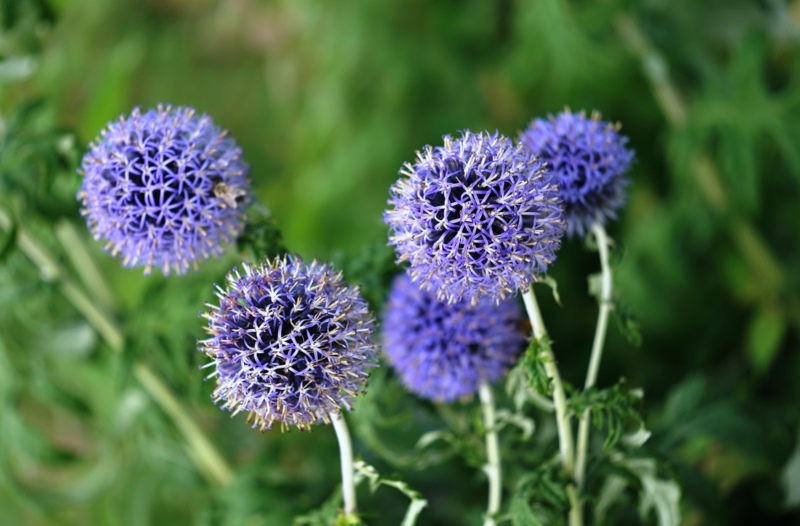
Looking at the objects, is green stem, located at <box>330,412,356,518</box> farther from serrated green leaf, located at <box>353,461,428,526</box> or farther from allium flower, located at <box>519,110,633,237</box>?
allium flower, located at <box>519,110,633,237</box>

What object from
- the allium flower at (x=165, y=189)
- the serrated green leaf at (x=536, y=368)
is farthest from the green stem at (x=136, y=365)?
the serrated green leaf at (x=536, y=368)

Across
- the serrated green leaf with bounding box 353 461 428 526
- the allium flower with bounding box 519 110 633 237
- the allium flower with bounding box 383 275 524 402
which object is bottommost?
the serrated green leaf with bounding box 353 461 428 526

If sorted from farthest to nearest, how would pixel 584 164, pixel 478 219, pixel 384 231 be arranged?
1. pixel 384 231
2. pixel 584 164
3. pixel 478 219

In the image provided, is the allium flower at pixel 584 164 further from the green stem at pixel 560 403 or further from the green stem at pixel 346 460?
the green stem at pixel 346 460

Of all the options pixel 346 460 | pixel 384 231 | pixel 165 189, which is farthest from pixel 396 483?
pixel 384 231

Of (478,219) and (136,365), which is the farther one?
(136,365)

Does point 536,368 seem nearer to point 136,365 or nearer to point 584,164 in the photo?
point 584,164

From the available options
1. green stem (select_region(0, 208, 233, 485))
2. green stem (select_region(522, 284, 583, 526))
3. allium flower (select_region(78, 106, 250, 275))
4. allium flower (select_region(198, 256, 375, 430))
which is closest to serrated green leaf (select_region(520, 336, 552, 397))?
green stem (select_region(522, 284, 583, 526))
